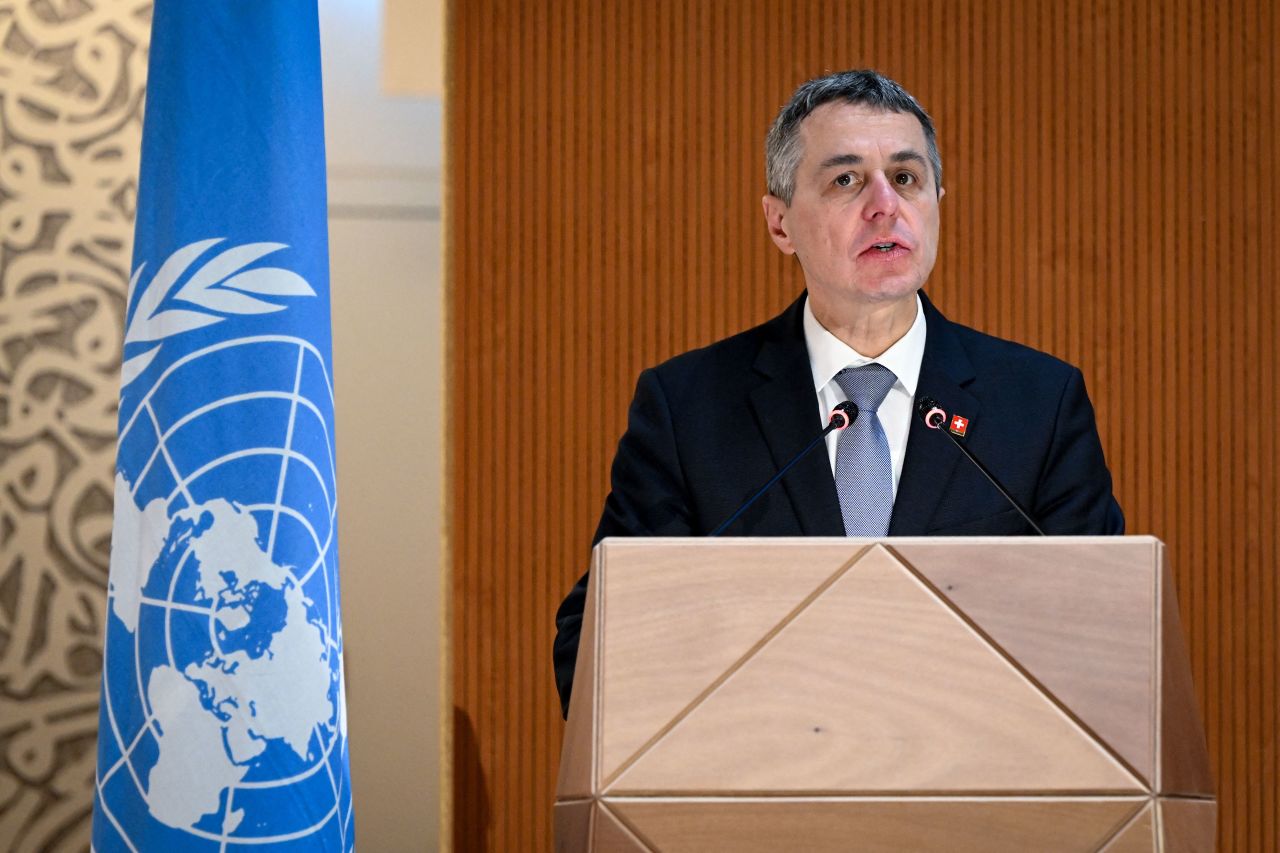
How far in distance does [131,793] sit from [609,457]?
63.2 inches

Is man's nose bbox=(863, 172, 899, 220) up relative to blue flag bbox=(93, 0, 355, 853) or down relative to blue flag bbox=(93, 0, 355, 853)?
up

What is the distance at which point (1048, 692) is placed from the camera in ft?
4.07

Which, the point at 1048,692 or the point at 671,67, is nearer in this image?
the point at 1048,692

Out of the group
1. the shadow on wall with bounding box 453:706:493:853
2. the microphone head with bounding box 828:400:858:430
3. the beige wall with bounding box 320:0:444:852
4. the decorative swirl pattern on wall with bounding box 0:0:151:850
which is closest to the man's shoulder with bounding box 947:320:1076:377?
the microphone head with bounding box 828:400:858:430

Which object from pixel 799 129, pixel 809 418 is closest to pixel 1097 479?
pixel 809 418

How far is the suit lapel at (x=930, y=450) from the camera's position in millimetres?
1868

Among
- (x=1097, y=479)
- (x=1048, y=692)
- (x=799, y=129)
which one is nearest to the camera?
(x=1048, y=692)

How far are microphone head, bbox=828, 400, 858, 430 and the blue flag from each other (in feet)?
2.65

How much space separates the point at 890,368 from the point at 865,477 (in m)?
0.19

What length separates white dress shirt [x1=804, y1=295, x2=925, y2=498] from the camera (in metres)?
1.96

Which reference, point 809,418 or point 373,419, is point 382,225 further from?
point 809,418

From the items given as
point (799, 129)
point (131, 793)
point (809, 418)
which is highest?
point (799, 129)

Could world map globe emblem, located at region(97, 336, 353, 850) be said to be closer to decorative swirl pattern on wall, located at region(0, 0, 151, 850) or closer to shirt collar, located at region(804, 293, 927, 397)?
shirt collar, located at region(804, 293, 927, 397)

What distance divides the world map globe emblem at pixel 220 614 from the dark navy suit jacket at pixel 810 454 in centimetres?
44
